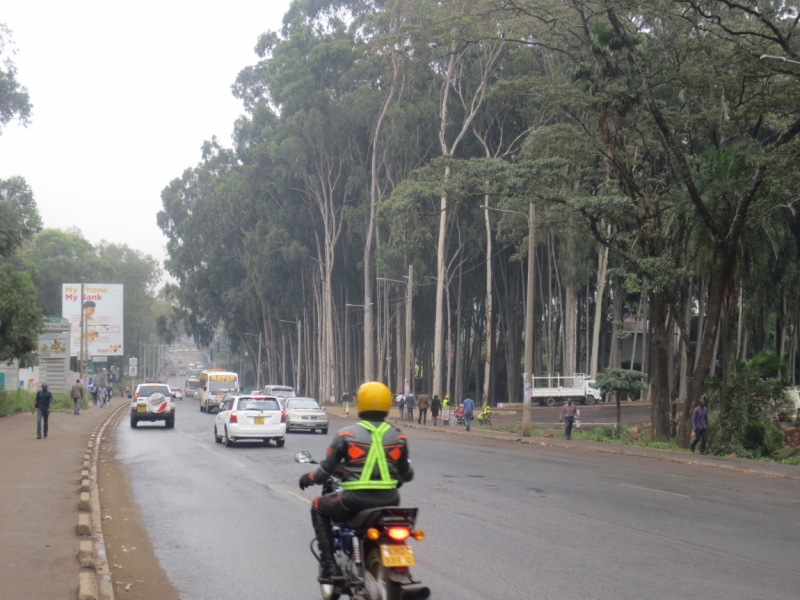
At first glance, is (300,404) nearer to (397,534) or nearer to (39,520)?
(39,520)

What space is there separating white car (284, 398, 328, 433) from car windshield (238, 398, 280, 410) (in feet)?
24.1

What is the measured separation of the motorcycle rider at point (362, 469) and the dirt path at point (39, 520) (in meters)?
2.47

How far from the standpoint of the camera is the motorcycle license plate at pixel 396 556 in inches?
231

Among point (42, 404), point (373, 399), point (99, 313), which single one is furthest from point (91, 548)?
point (99, 313)

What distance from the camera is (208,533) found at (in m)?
11.0

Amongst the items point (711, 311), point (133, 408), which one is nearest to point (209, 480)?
point (711, 311)


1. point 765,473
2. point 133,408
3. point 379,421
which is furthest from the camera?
point 133,408

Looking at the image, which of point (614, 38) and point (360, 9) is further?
point (360, 9)

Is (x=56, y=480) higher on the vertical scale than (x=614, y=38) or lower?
lower

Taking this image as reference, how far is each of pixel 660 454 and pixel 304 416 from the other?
45.6ft

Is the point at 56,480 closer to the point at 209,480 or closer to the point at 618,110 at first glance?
the point at 209,480

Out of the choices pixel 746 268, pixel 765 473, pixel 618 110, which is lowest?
pixel 765 473

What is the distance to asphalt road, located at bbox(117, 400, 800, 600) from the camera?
27.2 feet

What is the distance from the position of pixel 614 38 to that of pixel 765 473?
511 inches
